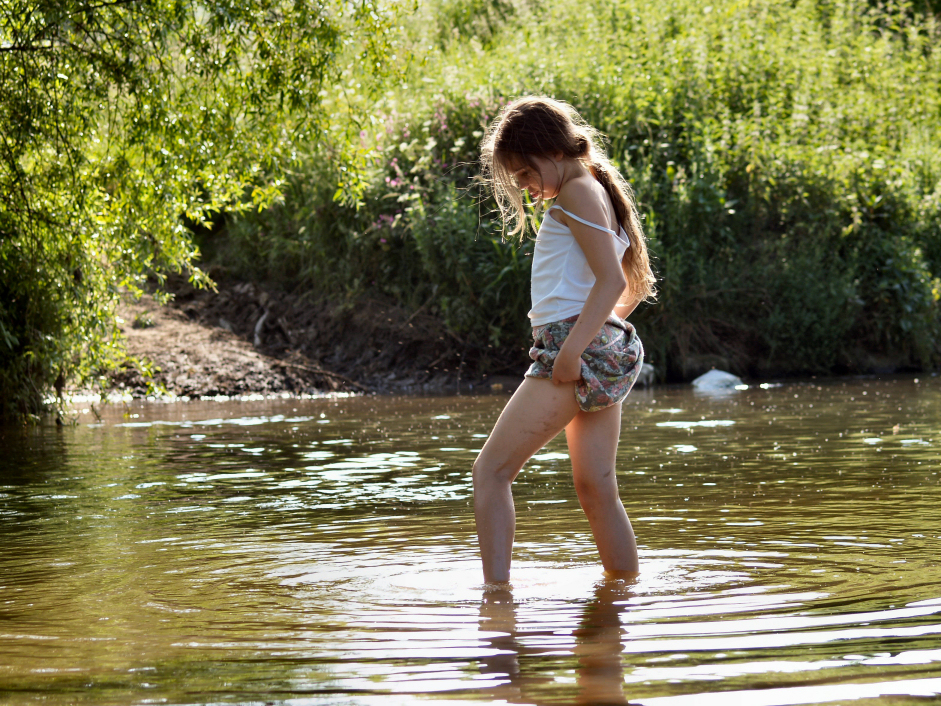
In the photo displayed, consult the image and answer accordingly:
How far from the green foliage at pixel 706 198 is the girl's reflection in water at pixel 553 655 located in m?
11.5

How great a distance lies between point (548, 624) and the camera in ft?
11.3

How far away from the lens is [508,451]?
391 cm

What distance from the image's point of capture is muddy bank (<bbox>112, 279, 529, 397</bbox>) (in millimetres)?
14961

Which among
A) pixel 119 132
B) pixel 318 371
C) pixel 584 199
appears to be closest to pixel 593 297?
pixel 584 199

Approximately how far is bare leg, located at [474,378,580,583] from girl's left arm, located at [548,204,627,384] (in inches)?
4.2

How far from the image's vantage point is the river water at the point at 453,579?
2.81 meters

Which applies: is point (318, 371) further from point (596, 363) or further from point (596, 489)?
point (596, 363)

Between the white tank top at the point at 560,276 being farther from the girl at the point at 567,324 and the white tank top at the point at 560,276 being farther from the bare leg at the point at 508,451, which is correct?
the bare leg at the point at 508,451

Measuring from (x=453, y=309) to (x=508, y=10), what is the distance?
849 cm

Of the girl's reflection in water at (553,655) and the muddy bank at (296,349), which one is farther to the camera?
the muddy bank at (296,349)

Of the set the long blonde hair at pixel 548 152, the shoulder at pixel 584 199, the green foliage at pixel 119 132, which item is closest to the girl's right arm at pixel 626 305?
the long blonde hair at pixel 548 152

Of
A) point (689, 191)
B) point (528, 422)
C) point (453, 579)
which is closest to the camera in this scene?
point (528, 422)

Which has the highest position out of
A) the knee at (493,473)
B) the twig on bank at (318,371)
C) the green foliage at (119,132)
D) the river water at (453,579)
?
the green foliage at (119,132)

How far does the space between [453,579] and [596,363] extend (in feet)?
3.45
